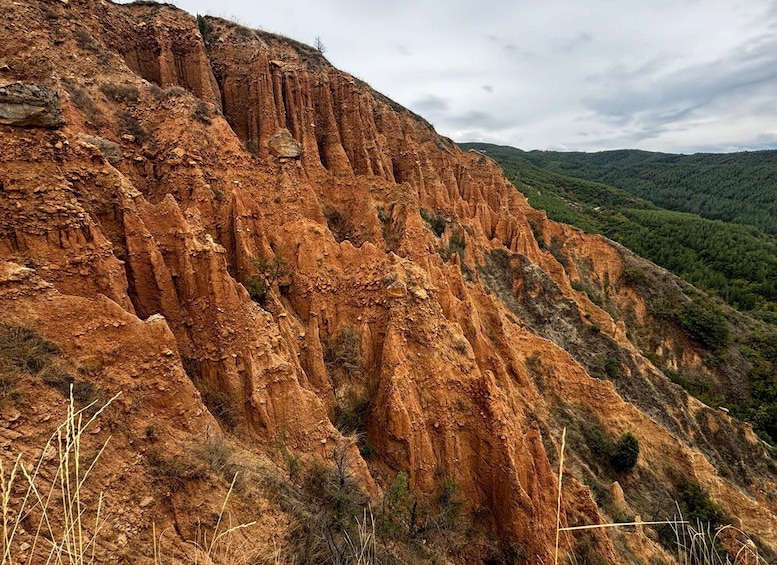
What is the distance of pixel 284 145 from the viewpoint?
936 inches

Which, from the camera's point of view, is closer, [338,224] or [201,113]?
[201,113]

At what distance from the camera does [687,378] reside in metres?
44.3

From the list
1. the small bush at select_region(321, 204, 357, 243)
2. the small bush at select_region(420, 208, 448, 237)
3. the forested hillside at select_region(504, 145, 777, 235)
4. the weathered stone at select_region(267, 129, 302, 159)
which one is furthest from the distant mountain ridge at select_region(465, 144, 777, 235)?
the weathered stone at select_region(267, 129, 302, 159)

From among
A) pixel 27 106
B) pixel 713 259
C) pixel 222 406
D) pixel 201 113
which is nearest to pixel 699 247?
pixel 713 259

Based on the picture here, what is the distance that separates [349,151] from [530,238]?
74.2 feet

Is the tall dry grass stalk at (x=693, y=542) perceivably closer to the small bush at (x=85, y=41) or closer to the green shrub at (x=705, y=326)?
the small bush at (x=85, y=41)

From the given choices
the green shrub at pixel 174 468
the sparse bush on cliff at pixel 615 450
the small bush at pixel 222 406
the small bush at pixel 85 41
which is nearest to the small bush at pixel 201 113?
the small bush at pixel 85 41

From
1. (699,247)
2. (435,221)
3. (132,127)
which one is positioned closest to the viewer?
(132,127)

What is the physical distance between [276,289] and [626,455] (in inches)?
815

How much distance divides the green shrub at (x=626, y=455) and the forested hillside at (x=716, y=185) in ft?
420

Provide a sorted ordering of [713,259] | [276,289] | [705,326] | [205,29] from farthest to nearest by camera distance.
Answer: [713,259] → [705,326] → [205,29] → [276,289]

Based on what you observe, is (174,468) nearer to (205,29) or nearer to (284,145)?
(284,145)

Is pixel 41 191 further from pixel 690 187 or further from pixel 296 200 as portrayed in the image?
pixel 690 187

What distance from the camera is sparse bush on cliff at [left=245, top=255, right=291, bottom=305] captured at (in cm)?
1617
